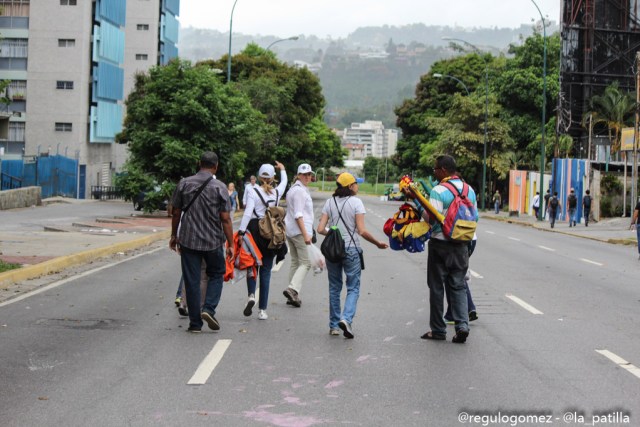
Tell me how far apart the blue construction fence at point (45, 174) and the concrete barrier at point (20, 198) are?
543cm

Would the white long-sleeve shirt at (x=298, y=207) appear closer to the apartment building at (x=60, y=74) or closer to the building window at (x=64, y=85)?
the apartment building at (x=60, y=74)

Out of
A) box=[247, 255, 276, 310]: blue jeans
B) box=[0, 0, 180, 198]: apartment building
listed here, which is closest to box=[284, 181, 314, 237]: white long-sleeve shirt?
box=[247, 255, 276, 310]: blue jeans

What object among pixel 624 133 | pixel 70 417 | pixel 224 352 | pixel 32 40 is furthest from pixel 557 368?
pixel 32 40

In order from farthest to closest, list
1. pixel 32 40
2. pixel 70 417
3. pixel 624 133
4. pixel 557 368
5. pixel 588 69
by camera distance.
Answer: pixel 32 40, pixel 588 69, pixel 624 133, pixel 557 368, pixel 70 417

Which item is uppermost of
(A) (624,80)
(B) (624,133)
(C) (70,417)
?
(A) (624,80)

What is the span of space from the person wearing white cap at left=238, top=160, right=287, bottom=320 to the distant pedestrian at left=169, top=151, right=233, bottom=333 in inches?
41.1

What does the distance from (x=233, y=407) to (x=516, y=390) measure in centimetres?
223

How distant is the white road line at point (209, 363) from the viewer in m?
7.50

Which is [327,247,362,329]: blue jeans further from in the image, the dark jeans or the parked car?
the parked car

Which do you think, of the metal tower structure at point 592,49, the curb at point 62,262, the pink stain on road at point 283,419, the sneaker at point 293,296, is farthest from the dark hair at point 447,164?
the metal tower structure at point 592,49

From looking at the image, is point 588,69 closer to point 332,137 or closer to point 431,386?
point 332,137

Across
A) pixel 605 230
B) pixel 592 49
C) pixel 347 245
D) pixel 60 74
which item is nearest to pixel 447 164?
pixel 347 245

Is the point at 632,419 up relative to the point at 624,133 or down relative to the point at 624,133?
down

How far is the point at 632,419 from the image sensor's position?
631 centimetres
